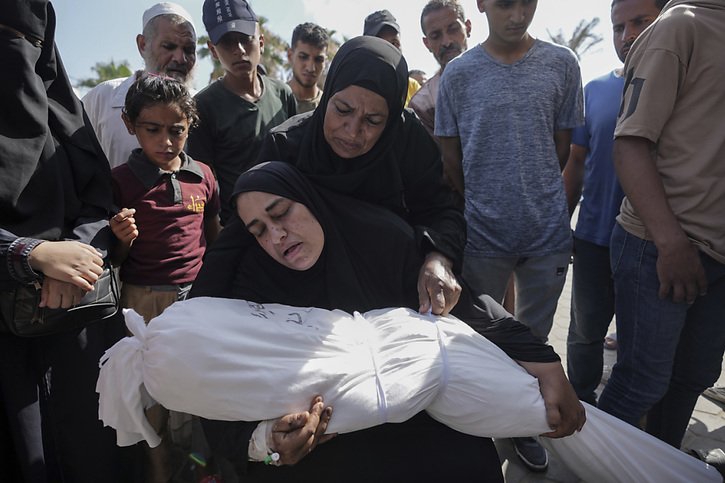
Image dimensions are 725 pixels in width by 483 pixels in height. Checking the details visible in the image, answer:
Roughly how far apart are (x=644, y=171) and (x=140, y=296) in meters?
2.15

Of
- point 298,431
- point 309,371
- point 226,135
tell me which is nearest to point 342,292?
point 309,371

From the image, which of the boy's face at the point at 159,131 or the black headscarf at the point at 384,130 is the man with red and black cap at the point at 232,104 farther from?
the black headscarf at the point at 384,130

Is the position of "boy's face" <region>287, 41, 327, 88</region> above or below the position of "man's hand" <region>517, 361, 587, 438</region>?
above

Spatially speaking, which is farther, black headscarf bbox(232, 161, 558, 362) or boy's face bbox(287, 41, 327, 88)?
boy's face bbox(287, 41, 327, 88)

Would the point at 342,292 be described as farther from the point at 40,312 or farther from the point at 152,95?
the point at 152,95

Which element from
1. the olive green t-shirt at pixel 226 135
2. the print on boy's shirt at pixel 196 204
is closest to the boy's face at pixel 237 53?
the olive green t-shirt at pixel 226 135

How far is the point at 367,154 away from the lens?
179cm

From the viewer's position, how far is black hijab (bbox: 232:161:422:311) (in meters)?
1.55

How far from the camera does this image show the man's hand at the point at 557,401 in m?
1.34

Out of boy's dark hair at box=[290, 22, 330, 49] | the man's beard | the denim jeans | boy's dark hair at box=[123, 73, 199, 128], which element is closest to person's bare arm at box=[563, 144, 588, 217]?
the denim jeans

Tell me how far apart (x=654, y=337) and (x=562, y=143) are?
3.68 feet

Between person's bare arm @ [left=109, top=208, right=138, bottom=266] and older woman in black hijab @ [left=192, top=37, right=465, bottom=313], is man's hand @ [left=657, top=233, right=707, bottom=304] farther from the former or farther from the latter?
person's bare arm @ [left=109, top=208, right=138, bottom=266]

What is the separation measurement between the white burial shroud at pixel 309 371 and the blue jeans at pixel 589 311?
130 centimetres

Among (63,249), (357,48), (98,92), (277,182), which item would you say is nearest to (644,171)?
(357,48)
